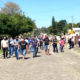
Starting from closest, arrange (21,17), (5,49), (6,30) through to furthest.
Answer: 1. (5,49)
2. (6,30)
3. (21,17)

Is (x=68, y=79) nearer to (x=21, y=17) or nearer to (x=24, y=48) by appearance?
(x=24, y=48)

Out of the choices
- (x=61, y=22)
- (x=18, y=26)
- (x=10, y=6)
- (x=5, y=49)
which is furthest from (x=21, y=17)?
(x=61, y=22)

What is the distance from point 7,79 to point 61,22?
13872cm

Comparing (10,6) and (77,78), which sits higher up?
(10,6)

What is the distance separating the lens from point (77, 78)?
8.58 metres

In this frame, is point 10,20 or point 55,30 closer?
point 10,20

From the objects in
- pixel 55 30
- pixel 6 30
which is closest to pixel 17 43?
pixel 6 30

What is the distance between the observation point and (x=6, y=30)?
37469mm

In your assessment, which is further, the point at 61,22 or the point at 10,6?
the point at 61,22

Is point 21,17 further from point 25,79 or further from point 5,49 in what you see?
point 25,79

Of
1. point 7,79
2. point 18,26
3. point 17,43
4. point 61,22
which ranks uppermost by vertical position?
point 61,22

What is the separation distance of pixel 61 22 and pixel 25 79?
139 m

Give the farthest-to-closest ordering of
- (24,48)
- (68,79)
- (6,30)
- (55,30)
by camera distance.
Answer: (55,30) → (6,30) → (24,48) → (68,79)

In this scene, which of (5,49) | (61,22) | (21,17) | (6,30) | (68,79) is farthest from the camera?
(61,22)
